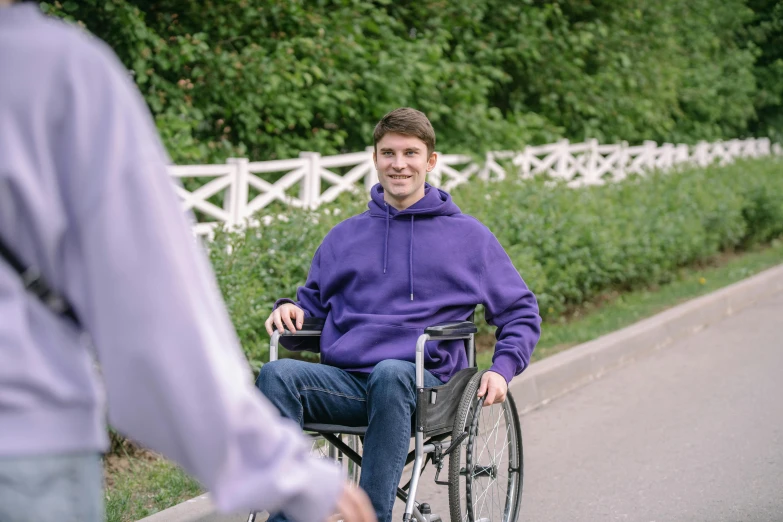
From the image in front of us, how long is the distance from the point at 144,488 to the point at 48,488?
11.0 feet

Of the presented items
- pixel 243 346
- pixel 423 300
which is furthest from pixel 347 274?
pixel 243 346

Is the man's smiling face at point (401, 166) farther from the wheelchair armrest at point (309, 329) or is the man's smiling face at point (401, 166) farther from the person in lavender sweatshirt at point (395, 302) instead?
the wheelchair armrest at point (309, 329)

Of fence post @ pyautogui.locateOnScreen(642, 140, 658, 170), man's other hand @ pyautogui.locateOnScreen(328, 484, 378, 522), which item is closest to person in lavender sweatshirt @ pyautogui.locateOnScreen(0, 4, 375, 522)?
man's other hand @ pyautogui.locateOnScreen(328, 484, 378, 522)

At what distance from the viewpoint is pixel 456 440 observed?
3447mm

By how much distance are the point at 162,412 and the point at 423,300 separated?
2.51m

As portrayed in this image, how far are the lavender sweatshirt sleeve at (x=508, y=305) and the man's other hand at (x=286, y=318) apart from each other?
2.12 ft

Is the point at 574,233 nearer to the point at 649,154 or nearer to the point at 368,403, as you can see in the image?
the point at 368,403

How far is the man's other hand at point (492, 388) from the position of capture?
11.7 feet

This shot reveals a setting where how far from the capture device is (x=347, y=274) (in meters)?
3.87

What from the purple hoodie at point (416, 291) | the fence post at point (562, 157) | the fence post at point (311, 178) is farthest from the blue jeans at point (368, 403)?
the fence post at point (562, 157)

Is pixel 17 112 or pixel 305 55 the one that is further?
pixel 305 55

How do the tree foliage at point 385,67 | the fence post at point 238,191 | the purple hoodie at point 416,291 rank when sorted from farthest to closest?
the tree foliage at point 385,67
the fence post at point 238,191
the purple hoodie at point 416,291

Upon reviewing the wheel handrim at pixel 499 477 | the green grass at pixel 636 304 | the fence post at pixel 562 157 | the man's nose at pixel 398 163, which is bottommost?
the green grass at pixel 636 304

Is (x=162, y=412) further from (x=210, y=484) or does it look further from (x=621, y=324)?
(x=621, y=324)
